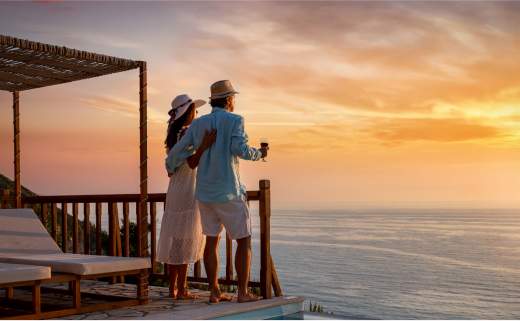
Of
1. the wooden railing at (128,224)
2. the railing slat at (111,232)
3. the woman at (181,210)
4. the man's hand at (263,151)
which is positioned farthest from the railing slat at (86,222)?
the man's hand at (263,151)

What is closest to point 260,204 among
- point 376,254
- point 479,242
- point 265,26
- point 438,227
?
point 265,26

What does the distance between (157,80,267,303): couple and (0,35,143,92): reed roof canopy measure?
857mm

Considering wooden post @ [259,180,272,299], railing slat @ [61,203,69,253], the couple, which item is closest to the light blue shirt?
the couple

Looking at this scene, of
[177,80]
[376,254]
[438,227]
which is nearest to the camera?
[177,80]

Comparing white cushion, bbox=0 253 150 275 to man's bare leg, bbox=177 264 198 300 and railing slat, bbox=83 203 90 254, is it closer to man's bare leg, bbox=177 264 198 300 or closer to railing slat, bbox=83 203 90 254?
man's bare leg, bbox=177 264 198 300

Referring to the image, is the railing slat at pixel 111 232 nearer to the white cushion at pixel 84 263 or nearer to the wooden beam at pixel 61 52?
the white cushion at pixel 84 263

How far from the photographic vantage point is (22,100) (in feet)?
27.8

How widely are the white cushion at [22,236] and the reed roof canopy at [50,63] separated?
4.54 feet

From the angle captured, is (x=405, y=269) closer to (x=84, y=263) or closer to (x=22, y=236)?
(x=22, y=236)

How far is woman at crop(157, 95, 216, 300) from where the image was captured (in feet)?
18.8

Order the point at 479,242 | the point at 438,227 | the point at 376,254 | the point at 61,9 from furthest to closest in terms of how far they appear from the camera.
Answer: the point at 438,227 < the point at 479,242 < the point at 376,254 < the point at 61,9

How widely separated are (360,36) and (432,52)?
7.41m

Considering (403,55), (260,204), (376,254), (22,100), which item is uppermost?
(403,55)

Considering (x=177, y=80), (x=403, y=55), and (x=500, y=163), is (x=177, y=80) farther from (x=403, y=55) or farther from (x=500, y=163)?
(x=500, y=163)
